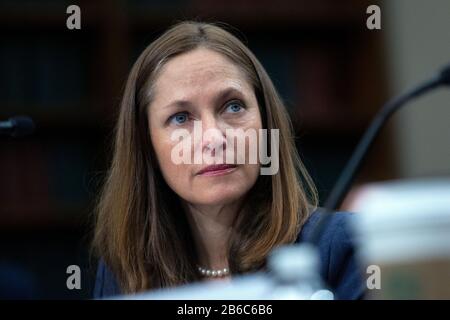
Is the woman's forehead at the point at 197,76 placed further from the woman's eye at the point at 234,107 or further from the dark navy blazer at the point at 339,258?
the dark navy blazer at the point at 339,258

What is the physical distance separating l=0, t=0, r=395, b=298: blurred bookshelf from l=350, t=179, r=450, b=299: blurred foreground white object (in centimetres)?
97

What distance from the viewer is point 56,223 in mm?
2076

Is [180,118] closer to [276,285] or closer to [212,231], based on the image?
[212,231]

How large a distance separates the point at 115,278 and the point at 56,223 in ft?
3.42

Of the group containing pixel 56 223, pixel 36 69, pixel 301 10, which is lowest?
pixel 56 223

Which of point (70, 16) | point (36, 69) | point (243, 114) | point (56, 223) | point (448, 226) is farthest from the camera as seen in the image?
point (56, 223)

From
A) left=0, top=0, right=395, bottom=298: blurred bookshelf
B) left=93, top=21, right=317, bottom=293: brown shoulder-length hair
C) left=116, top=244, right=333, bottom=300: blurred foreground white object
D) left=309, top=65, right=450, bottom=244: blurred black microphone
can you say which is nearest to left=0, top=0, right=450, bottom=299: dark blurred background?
left=0, top=0, right=395, bottom=298: blurred bookshelf

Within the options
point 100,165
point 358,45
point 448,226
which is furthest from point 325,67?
point 448,226

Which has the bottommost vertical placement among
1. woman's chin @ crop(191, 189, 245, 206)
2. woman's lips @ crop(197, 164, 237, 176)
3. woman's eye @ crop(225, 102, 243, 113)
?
woman's chin @ crop(191, 189, 245, 206)

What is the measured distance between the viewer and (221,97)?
98 centimetres

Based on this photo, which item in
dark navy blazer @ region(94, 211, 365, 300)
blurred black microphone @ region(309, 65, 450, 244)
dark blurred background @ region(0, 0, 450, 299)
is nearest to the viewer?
blurred black microphone @ region(309, 65, 450, 244)

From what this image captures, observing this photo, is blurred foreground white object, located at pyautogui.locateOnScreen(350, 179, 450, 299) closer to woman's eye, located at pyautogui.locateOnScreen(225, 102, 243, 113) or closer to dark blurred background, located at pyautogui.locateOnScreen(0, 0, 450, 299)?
woman's eye, located at pyautogui.locateOnScreen(225, 102, 243, 113)

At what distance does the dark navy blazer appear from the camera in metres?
0.93

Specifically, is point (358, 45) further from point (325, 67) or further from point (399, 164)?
point (399, 164)
